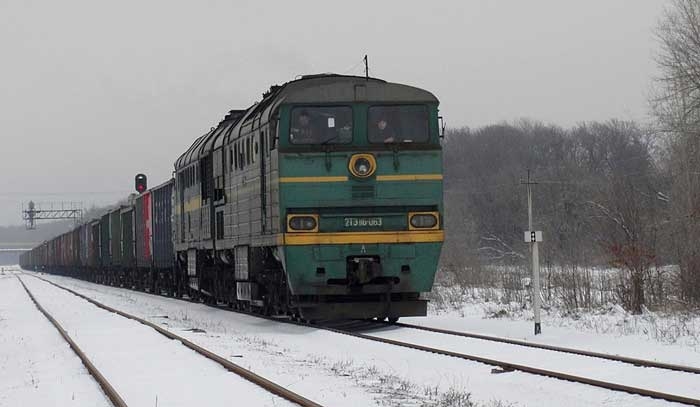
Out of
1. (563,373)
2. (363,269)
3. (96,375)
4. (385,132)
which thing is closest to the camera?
(563,373)

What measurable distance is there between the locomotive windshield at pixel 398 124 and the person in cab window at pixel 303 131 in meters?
0.93

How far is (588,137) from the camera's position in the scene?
84.5 m

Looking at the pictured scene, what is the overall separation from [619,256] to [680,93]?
47.3 ft

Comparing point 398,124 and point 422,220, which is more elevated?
point 398,124

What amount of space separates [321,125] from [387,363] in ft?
17.6

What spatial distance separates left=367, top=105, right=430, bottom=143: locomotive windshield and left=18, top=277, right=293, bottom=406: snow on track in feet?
15.0

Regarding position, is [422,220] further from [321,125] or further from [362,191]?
[321,125]

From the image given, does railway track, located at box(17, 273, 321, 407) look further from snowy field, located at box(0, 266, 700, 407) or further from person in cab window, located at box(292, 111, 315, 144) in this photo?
person in cab window, located at box(292, 111, 315, 144)

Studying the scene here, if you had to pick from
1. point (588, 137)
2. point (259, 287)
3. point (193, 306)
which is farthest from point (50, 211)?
point (259, 287)

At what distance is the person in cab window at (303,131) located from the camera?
51.1 feet

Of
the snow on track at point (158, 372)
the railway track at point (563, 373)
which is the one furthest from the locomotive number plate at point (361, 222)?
the snow on track at point (158, 372)

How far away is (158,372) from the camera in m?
11.0

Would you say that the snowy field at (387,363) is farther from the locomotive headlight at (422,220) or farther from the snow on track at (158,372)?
the locomotive headlight at (422,220)

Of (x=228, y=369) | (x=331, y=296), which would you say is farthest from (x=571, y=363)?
(x=331, y=296)
